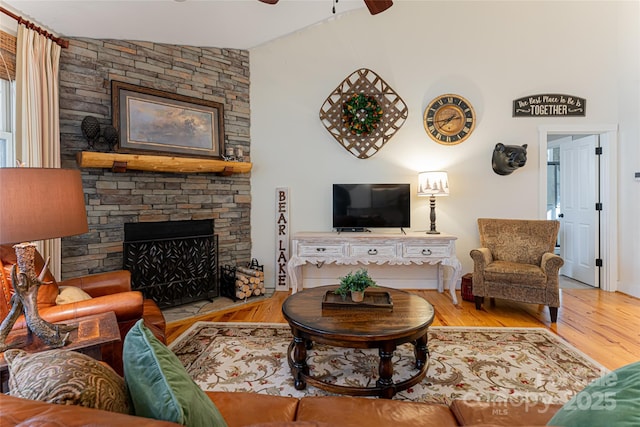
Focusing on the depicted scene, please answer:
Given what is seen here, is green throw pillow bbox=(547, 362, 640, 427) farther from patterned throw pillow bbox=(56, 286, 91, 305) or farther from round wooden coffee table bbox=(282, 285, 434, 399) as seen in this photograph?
patterned throw pillow bbox=(56, 286, 91, 305)

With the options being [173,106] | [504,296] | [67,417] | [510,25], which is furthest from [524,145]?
[67,417]

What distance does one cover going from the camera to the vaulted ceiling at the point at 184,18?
8.38 ft

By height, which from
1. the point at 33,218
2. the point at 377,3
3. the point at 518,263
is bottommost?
the point at 518,263

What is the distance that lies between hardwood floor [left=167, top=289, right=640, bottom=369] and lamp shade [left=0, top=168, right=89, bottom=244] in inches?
63.8

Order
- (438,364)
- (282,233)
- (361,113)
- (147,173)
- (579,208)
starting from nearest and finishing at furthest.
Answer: (438,364), (147,173), (361,113), (282,233), (579,208)

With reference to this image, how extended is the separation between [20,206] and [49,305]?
33.3 inches

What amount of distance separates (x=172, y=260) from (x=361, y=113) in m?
2.83

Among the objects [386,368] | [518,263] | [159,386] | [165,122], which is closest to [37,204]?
[159,386]

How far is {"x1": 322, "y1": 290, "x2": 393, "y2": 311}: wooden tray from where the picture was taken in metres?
2.01

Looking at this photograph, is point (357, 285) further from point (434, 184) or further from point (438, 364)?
point (434, 184)

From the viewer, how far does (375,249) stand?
3520mm

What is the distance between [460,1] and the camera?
384 cm

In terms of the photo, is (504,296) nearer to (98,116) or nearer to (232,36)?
(232,36)

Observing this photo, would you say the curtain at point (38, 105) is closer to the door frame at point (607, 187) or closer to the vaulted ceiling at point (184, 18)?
the vaulted ceiling at point (184, 18)
